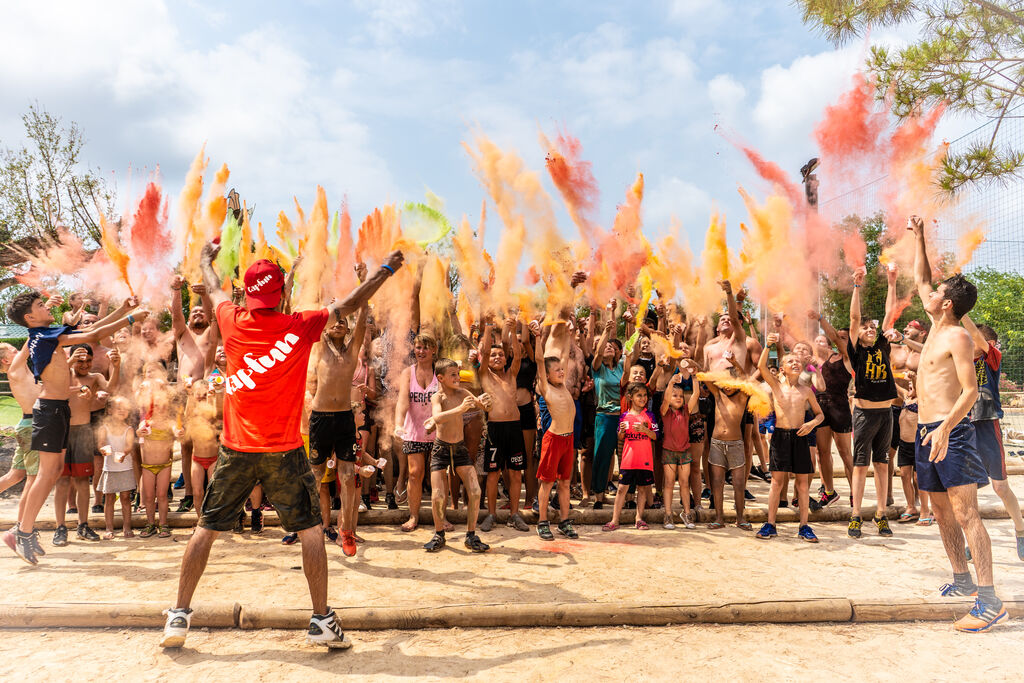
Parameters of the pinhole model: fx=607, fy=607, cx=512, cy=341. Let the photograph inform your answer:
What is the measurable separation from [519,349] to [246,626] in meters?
4.13

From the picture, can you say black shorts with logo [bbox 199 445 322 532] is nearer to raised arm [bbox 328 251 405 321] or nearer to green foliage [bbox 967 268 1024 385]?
raised arm [bbox 328 251 405 321]

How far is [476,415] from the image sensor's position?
7117mm

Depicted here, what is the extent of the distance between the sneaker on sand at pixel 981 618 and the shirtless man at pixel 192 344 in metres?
7.34

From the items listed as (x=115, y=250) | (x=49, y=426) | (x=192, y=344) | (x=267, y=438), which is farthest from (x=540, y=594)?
(x=115, y=250)

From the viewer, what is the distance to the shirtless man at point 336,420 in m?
5.96

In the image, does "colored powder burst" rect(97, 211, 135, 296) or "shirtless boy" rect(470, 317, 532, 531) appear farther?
"colored powder burst" rect(97, 211, 135, 296)

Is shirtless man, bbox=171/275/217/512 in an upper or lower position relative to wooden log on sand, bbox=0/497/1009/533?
upper

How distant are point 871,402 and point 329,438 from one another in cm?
600

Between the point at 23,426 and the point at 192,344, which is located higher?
the point at 192,344

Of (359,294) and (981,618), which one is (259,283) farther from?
(981,618)

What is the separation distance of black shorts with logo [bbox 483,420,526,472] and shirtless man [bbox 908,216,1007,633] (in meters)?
3.75

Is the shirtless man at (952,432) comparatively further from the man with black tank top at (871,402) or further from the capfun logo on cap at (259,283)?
the capfun logo on cap at (259,283)

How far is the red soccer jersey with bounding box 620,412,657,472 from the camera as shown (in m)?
6.77

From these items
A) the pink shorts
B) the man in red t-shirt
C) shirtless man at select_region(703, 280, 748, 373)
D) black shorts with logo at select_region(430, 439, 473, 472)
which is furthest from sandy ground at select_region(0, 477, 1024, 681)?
shirtless man at select_region(703, 280, 748, 373)
